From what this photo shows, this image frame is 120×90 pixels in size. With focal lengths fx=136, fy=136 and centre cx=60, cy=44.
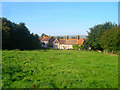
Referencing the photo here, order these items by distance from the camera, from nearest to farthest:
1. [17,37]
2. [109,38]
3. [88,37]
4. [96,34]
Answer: [109,38] < [17,37] < [96,34] < [88,37]

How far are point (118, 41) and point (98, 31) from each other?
17.8 m

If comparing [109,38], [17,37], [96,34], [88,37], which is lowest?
[109,38]

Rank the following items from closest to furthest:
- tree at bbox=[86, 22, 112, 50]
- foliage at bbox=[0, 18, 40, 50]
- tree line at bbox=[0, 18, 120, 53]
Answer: tree line at bbox=[0, 18, 120, 53], foliage at bbox=[0, 18, 40, 50], tree at bbox=[86, 22, 112, 50]

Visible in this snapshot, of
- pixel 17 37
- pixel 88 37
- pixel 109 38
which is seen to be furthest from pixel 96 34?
pixel 17 37

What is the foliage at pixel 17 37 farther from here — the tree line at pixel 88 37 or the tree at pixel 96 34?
the tree at pixel 96 34

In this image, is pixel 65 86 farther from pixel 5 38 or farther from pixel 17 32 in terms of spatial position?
pixel 17 32

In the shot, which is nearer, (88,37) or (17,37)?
(17,37)

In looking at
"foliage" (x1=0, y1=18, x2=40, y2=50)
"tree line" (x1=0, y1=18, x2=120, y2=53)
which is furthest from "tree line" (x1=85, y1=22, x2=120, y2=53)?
"foliage" (x1=0, y1=18, x2=40, y2=50)

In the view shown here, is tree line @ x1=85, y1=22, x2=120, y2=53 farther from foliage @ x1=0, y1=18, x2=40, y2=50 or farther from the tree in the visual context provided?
foliage @ x1=0, y1=18, x2=40, y2=50

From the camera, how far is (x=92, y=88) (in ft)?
19.9

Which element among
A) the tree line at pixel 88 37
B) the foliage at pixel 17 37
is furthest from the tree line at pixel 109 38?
the foliage at pixel 17 37

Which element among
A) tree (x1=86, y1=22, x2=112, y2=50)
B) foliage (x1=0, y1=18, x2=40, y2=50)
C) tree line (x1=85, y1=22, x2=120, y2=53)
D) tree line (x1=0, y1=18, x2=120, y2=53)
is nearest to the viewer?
tree line (x1=85, y1=22, x2=120, y2=53)

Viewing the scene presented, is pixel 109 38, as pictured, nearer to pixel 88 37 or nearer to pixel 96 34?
pixel 96 34

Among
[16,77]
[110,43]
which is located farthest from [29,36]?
[16,77]
